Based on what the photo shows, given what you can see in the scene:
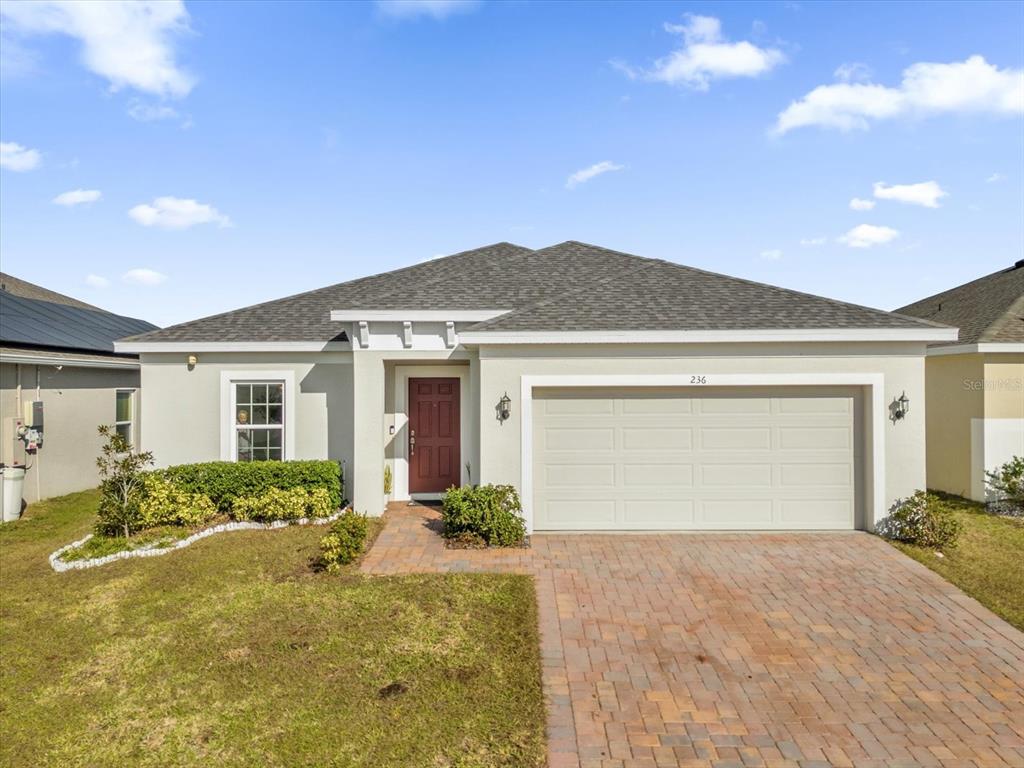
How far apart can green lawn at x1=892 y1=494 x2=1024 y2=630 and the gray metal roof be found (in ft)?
58.8

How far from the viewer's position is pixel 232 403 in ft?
35.4

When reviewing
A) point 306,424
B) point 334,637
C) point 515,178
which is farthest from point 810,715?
point 515,178

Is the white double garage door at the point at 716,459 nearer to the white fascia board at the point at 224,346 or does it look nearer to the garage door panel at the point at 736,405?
the garage door panel at the point at 736,405

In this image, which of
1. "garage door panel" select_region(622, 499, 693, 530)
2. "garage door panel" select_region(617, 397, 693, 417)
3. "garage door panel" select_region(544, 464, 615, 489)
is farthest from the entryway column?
"garage door panel" select_region(622, 499, 693, 530)

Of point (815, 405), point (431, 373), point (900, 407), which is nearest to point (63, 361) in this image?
point (431, 373)

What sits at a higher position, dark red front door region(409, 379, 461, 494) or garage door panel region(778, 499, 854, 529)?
dark red front door region(409, 379, 461, 494)

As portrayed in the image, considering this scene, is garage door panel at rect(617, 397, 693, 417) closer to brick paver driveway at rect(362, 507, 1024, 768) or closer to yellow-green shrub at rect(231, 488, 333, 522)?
brick paver driveway at rect(362, 507, 1024, 768)

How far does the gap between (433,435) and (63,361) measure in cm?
894

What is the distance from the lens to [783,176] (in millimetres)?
13719

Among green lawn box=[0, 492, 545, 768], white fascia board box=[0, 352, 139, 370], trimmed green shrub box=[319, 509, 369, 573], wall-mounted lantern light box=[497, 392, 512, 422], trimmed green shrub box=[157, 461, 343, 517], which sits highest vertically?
white fascia board box=[0, 352, 139, 370]

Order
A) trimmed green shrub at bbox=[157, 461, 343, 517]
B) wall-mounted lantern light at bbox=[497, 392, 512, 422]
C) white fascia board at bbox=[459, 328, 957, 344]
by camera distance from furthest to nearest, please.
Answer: trimmed green shrub at bbox=[157, 461, 343, 517] < wall-mounted lantern light at bbox=[497, 392, 512, 422] < white fascia board at bbox=[459, 328, 957, 344]

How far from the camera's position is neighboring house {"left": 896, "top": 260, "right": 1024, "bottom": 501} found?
34.7 ft

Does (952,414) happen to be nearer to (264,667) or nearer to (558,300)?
(558,300)
